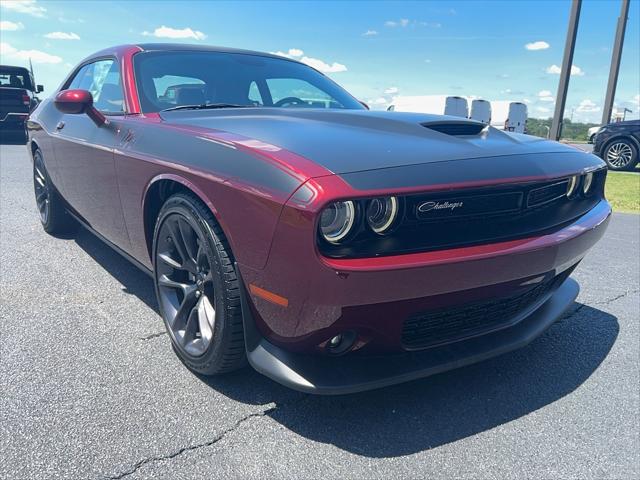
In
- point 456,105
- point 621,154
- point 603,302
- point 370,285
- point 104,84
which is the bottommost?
point 603,302

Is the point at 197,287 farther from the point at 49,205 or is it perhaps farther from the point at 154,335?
the point at 49,205

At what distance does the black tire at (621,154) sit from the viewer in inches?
414

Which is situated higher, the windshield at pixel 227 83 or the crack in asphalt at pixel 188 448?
the windshield at pixel 227 83

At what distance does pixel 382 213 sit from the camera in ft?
5.42

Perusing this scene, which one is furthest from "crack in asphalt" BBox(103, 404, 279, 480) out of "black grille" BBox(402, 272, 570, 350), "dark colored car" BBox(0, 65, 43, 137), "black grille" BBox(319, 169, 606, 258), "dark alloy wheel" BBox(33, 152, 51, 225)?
"dark colored car" BBox(0, 65, 43, 137)

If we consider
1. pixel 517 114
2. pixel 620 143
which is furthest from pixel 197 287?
pixel 517 114

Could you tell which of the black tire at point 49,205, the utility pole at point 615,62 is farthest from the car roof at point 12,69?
the utility pole at point 615,62

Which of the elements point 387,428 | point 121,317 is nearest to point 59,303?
point 121,317

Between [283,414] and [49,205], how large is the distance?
3.17 metres

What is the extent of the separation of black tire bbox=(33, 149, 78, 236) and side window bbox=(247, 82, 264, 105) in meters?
1.90

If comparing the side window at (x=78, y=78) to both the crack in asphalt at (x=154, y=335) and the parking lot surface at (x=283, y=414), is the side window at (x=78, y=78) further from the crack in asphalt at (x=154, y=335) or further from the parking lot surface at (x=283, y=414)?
the crack in asphalt at (x=154, y=335)

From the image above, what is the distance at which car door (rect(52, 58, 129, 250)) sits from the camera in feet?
8.96

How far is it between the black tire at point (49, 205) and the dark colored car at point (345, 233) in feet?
5.32

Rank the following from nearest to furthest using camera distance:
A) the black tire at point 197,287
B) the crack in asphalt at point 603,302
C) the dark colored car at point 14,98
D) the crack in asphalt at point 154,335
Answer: the black tire at point 197,287 → the crack in asphalt at point 154,335 → the crack in asphalt at point 603,302 → the dark colored car at point 14,98
